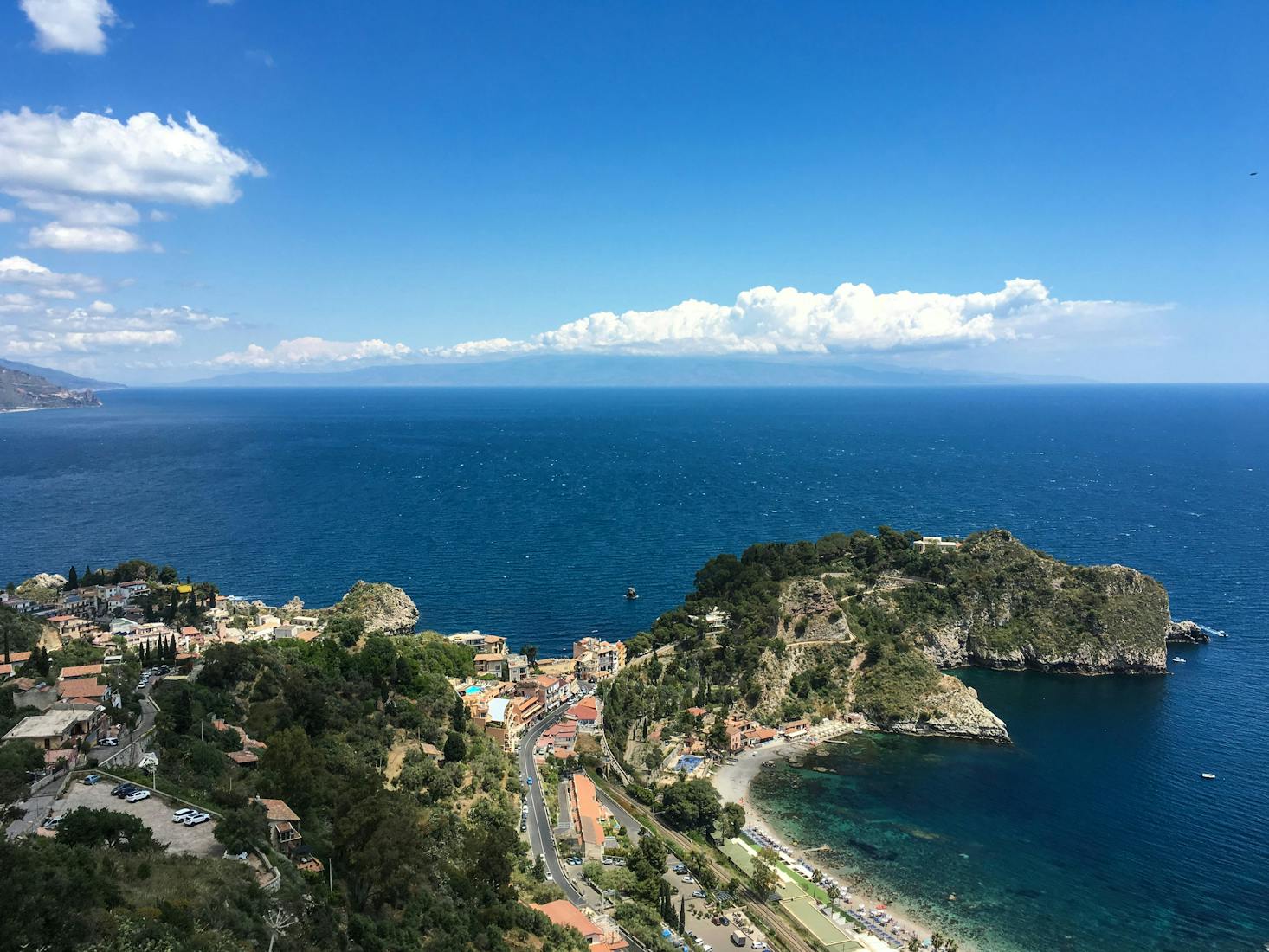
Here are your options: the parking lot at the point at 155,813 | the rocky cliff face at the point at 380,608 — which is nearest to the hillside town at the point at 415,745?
the parking lot at the point at 155,813

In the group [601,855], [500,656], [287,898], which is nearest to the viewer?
[287,898]

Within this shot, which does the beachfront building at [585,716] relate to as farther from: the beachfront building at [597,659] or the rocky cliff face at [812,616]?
the rocky cliff face at [812,616]

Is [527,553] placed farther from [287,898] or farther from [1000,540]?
[287,898]

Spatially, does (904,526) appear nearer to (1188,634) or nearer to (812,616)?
(1188,634)

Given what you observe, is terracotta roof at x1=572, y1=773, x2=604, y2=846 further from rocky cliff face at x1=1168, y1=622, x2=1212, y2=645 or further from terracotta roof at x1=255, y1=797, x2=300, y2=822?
rocky cliff face at x1=1168, y1=622, x2=1212, y2=645

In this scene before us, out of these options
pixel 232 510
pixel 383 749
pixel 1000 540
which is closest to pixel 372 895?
pixel 383 749

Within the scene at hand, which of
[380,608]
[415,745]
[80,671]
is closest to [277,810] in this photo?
[415,745]
